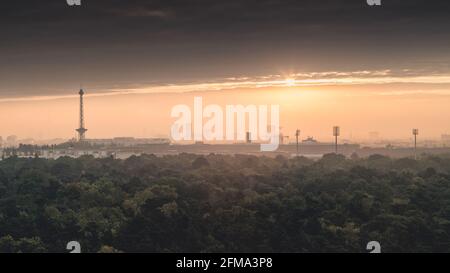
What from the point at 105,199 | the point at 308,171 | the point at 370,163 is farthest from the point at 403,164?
the point at 105,199

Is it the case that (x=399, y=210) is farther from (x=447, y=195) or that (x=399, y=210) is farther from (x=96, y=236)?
(x=96, y=236)

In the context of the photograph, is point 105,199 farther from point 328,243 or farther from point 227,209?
point 328,243

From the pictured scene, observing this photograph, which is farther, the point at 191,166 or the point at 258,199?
the point at 191,166

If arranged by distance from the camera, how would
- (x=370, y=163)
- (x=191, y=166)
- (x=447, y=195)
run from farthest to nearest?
(x=370, y=163)
(x=191, y=166)
(x=447, y=195)

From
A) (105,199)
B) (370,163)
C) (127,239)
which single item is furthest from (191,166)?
(127,239)
